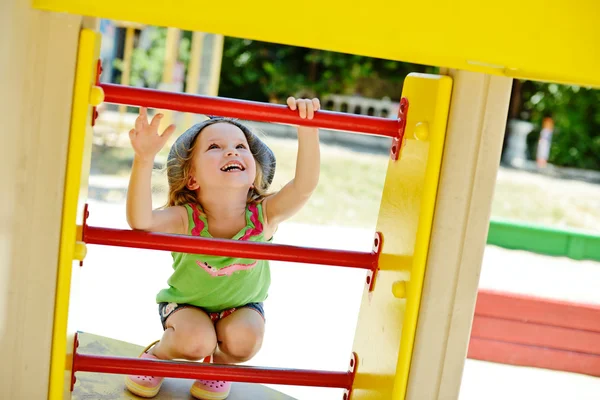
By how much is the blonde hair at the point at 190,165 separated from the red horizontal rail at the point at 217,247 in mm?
504

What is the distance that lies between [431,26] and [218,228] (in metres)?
1.10

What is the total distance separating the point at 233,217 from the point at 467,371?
1.23m

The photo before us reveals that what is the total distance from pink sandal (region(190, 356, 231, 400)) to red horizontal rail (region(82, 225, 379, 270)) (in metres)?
0.46

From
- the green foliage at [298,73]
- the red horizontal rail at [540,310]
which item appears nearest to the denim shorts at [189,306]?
the red horizontal rail at [540,310]

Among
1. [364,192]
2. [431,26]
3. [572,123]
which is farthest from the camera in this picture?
[572,123]

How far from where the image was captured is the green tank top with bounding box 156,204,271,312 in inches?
85.0

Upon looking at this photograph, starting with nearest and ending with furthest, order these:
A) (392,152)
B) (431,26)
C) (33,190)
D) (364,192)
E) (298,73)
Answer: (431,26), (33,190), (392,152), (364,192), (298,73)

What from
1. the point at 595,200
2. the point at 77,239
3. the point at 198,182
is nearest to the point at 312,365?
the point at 198,182

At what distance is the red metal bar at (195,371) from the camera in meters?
1.77

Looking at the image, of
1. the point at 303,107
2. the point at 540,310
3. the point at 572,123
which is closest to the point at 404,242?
the point at 303,107

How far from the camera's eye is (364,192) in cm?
825

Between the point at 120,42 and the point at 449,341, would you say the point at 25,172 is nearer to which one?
the point at 449,341

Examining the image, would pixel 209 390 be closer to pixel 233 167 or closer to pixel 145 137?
pixel 233 167

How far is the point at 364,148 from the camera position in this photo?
37.8ft
